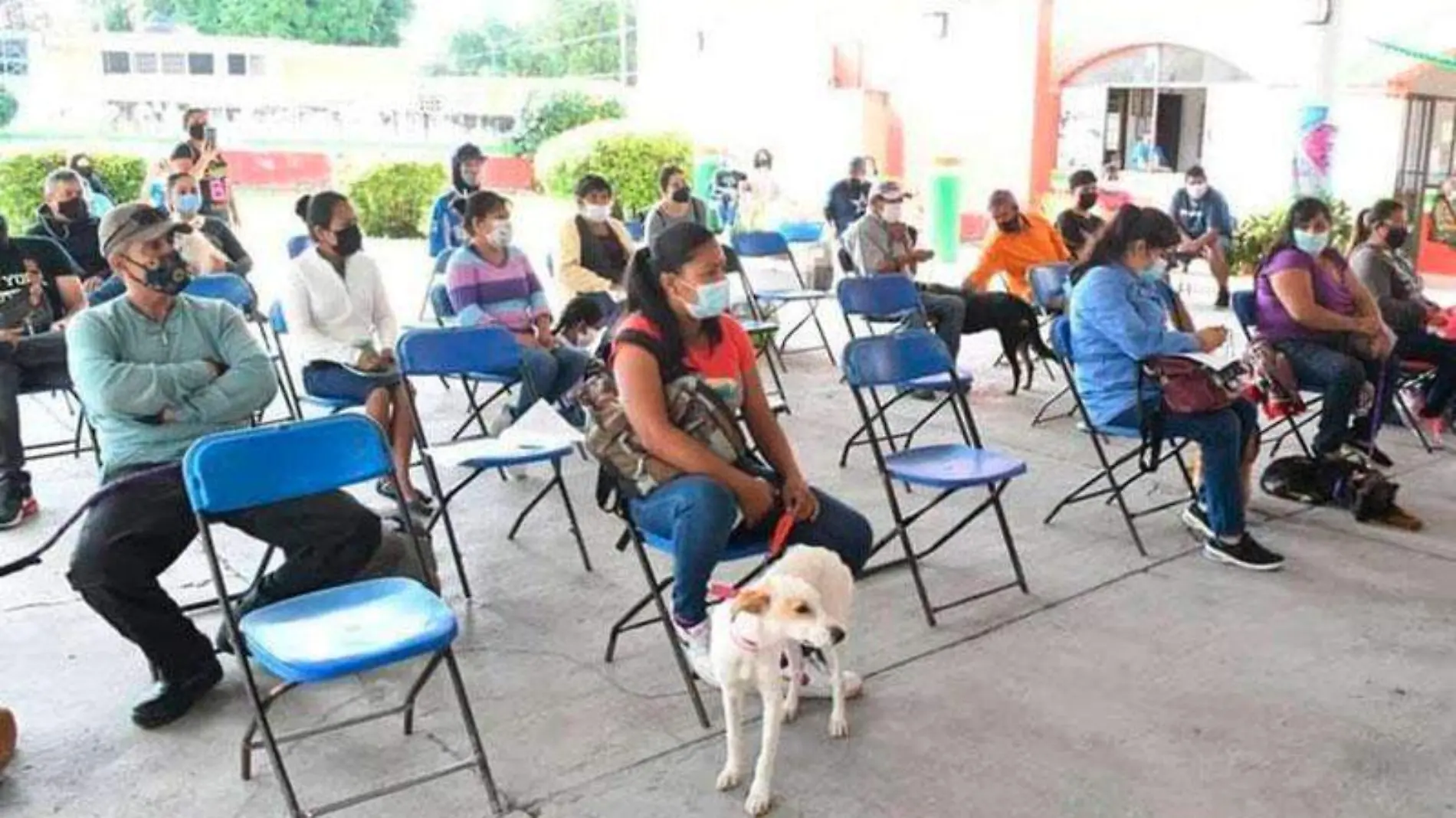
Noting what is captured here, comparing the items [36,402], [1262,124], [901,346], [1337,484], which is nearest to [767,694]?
[901,346]

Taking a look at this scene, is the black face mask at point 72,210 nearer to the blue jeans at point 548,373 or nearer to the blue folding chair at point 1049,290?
the blue jeans at point 548,373

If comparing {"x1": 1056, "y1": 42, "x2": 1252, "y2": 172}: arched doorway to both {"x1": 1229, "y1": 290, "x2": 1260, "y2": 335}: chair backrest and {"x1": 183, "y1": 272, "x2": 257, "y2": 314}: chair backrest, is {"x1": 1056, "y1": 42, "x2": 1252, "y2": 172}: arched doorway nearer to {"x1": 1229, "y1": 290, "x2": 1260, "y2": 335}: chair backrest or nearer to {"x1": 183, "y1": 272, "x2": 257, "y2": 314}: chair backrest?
{"x1": 1229, "y1": 290, "x2": 1260, "y2": 335}: chair backrest

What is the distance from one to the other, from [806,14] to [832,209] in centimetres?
817

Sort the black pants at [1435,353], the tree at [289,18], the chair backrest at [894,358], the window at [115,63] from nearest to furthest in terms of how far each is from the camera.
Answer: the chair backrest at [894,358] < the black pants at [1435,353] < the window at [115,63] < the tree at [289,18]

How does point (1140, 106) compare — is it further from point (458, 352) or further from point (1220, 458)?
point (458, 352)

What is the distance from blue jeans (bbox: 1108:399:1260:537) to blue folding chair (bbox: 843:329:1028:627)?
2.17 ft

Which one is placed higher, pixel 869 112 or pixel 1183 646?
pixel 869 112

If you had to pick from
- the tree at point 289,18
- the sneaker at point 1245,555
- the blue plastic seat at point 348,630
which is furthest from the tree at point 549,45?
the blue plastic seat at point 348,630

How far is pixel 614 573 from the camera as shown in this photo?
4.45 m

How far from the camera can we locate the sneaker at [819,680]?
3.43 m

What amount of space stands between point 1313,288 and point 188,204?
6538 mm

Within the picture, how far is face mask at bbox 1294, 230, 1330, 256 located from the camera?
529 cm

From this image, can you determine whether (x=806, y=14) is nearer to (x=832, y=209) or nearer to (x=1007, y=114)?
(x=1007, y=114)

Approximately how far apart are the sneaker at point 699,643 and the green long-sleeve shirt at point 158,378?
1.36 meters
